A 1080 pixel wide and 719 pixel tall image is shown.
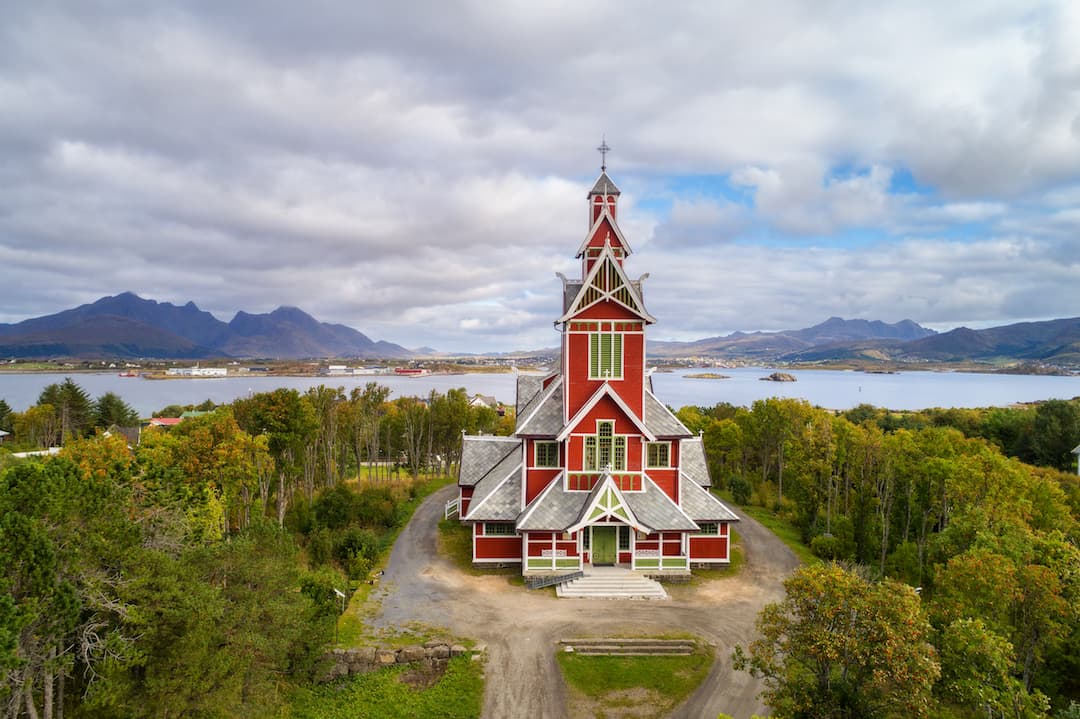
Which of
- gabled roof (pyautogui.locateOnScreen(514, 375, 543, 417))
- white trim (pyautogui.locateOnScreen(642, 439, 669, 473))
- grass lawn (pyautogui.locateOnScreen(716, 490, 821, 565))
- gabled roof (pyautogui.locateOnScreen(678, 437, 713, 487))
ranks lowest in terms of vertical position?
grass lawn (pyautogui.locateOnScreen(716, 490, 821, 565))

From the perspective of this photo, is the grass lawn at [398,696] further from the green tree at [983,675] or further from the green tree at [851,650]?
the green tree at [983,675]

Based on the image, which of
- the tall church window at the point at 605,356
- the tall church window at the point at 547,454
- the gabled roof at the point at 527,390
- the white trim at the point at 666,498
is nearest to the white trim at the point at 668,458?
the white trim at the point at 666,498

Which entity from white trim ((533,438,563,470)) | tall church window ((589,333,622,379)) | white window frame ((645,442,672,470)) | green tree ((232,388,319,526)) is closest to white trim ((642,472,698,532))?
white window frame ((645,442,672,470))

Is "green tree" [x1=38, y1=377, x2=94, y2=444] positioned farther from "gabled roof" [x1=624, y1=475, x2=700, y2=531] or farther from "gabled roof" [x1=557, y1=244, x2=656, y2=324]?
"gabled roof" [x1=624, y1=475, x2=700, y2=531]

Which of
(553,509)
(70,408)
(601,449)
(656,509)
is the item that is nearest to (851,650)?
(656,509)

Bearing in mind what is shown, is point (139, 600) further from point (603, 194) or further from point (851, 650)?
point (603, 194)

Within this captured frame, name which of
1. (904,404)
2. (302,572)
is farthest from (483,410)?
(904,404)

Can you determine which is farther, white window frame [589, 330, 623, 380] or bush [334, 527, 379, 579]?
white window frame [589, 330, 623, 380]
